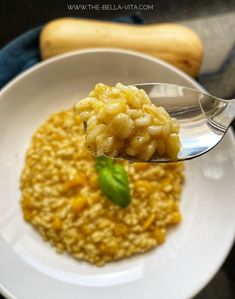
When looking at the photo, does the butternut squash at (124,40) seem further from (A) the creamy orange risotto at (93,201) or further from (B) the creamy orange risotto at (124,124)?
(B) the creamy orange risotto at (124,124)

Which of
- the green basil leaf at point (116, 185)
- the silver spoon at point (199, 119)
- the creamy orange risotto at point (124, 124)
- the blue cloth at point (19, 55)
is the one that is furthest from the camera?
the blue cloth at point (19, 55)

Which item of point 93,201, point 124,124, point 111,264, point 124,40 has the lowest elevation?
point 111,264

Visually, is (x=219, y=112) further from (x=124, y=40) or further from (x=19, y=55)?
(x=19, y=55)

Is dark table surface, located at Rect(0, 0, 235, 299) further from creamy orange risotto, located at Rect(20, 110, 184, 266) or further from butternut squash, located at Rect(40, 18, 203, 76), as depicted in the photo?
creamy orange risotto, located at Rect(20, 110, 184, 266)

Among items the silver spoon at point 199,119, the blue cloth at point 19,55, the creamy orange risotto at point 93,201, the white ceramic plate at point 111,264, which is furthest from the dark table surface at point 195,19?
the silver spoon at point 199,119

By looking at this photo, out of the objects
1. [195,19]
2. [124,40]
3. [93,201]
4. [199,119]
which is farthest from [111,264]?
[195,19]

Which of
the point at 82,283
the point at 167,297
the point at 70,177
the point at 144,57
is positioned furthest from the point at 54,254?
the point at 144,57

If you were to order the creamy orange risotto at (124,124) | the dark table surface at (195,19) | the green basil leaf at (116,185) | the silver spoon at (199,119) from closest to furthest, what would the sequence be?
the creamy orange risotto at (124,124) → the silver spoon at (199,119) → the green basil leaf at (116,185) → the dark table surface at (195,19)
